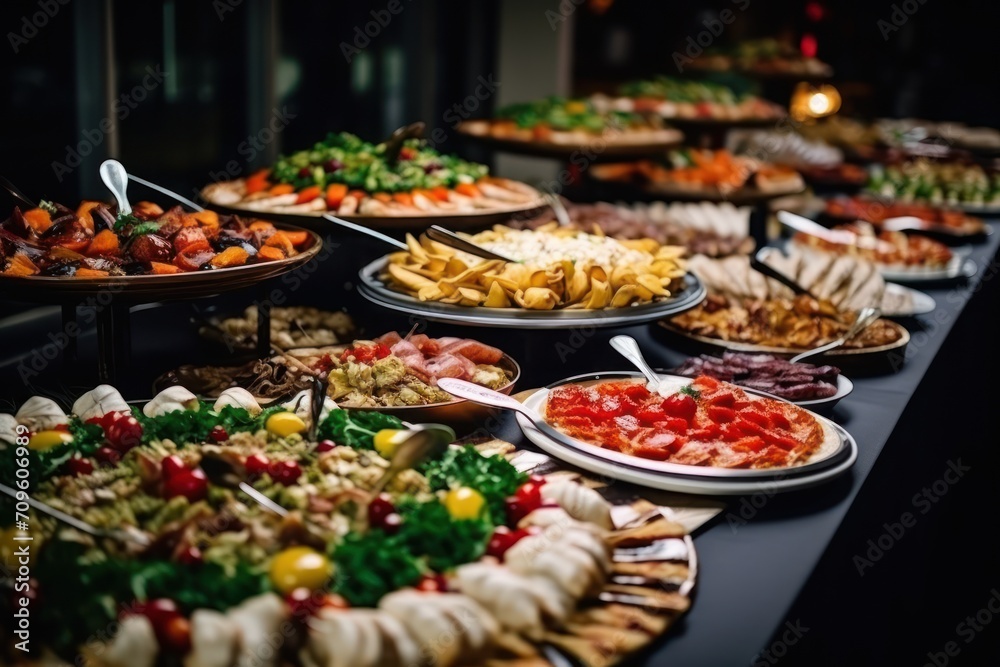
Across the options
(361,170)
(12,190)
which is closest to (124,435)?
(12,190)

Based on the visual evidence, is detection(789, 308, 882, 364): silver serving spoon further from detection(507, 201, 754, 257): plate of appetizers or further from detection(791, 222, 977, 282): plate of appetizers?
detection(791, 222, 977, 282): plate of appetizers

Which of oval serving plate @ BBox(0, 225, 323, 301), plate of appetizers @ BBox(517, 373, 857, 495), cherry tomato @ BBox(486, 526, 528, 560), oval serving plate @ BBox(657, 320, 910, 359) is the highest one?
oval serving plate @ BBox(0, 225, 323, 301)

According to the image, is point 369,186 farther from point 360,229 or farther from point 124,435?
point 124,435

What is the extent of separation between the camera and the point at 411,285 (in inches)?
96.1

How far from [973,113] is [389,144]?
9464 mm

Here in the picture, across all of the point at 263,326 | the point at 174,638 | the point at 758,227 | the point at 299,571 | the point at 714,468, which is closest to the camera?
the point at 174,638

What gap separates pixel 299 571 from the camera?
122 centimetres

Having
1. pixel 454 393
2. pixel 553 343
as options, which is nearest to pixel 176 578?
pixel 454 393

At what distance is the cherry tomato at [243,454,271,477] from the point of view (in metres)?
1.47

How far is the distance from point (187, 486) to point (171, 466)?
0.16 ft

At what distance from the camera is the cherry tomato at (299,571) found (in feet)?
3.98

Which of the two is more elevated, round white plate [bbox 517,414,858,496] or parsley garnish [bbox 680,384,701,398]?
parsley garnish [bbox 680,384,701,398]

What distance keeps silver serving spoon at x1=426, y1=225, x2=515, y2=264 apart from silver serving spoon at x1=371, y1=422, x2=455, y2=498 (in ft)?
3.46

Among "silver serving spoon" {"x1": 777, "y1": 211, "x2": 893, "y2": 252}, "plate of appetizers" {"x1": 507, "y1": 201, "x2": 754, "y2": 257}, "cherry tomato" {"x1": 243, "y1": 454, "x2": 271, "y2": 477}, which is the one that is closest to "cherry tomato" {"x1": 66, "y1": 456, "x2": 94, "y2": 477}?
"cherry tomato" {"x1": 243, "y1": 454, "x2": 271, "y2": 477}
